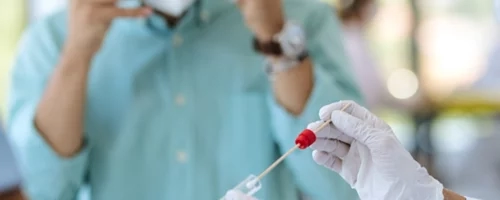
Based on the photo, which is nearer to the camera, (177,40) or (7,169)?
(7,169)

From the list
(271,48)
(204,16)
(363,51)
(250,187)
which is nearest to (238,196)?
(250,187)

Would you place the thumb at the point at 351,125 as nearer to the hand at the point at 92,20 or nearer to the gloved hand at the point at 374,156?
the gloved hand at the point at 374,156

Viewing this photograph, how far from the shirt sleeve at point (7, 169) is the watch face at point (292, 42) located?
14.4 inches

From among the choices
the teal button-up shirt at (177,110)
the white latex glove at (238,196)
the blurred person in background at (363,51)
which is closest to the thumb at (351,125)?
the white latex glove at (238,196)

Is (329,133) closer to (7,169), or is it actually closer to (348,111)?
(348,111)

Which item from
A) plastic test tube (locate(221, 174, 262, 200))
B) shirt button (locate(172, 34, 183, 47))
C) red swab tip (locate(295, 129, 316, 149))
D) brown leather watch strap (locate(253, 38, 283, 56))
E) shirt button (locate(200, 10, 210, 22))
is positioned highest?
red swab tip (locate(295, 129, 316, 149))

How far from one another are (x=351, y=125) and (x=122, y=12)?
425mm

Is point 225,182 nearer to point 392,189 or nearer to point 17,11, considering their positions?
point 392,189

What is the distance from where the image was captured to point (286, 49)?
2.92 ft

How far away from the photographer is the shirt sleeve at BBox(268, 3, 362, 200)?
84cm

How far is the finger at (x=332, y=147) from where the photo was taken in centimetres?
65

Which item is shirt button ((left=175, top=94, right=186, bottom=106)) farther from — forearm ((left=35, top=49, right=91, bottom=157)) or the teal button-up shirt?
forearm ((left=35, top=49, right=91, bottom=157))

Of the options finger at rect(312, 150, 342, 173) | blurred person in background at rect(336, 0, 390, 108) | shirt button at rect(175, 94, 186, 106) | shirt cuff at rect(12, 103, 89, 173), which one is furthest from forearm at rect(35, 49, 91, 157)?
blurred person in background at rect(336, 0, 390, 108)

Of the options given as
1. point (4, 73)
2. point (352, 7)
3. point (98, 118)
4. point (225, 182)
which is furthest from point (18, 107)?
point (352, 7)
